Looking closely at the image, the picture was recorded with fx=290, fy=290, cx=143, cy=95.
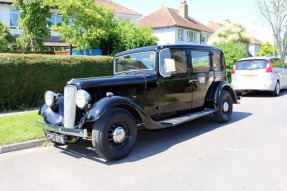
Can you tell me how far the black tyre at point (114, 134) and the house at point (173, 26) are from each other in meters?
31.6

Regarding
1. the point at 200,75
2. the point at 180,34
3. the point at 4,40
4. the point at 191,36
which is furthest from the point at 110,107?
the point at 191,36

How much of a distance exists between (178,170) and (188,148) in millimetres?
1056

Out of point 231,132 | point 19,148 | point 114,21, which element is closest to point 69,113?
point 19,148

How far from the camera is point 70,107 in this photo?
469 cm

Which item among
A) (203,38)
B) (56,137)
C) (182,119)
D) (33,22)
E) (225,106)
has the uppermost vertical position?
(203,38)

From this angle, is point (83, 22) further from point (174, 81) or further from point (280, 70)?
point (174, 81)

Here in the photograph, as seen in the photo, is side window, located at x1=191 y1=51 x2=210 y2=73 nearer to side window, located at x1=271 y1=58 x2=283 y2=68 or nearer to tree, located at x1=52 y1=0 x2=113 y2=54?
side window, located at x1=271 y1=58 x2=283 y2=68

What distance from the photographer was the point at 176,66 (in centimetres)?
604

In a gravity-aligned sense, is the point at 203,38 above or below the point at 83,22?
above

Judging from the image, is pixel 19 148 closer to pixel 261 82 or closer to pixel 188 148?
pixel 188 148

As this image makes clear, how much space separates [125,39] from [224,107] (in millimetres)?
10955

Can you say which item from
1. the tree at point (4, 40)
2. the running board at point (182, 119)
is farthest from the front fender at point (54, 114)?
the tree at point (4, 40)

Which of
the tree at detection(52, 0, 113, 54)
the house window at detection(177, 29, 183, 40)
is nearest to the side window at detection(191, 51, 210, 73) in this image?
the tree at detection(52, 0, 113, 54)

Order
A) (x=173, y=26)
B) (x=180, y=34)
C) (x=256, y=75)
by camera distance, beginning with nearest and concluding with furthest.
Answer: (x=256, y=75), (x=173, y=26), (x=180, y=34)
